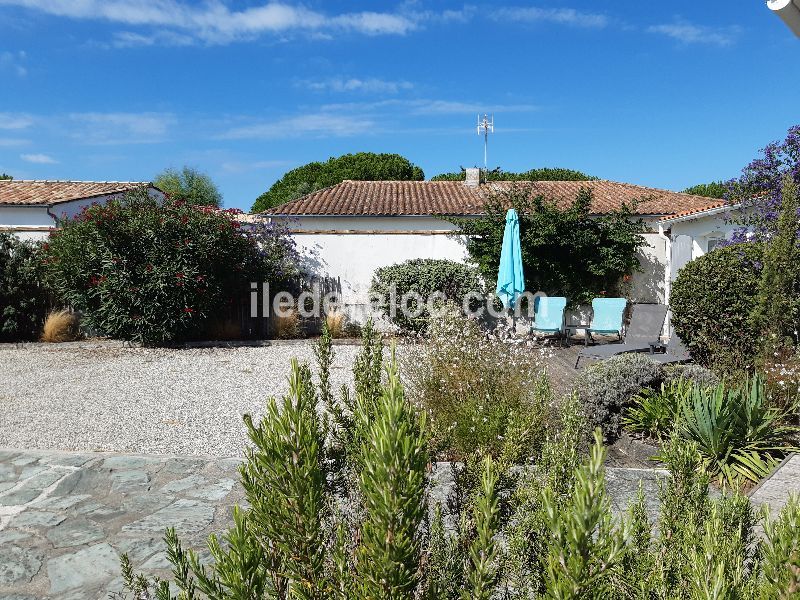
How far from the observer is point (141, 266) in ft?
38.7

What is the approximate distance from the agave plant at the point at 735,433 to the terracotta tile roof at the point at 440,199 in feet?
46.9

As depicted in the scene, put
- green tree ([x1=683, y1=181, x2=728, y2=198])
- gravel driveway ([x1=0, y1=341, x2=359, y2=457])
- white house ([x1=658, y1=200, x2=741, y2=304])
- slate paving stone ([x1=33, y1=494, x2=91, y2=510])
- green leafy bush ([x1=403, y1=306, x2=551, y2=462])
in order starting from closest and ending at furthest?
slate paving stone ([x1=33, y1=494, x2=91, y2=510])
green leafy bush ([x1=403, y1=306, x2=551, y2=462])
gravel driveway ([x1=0, y1=341, x2=359, y2=457])
white house ([x1=658, y1=200, x2=741, y2=304])
green tree ([x1=683, y1=181, x2=728, y2=198])

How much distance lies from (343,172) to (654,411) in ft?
112

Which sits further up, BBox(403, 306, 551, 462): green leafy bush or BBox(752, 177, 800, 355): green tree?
BBox(752, 177, 800, 355): green tree

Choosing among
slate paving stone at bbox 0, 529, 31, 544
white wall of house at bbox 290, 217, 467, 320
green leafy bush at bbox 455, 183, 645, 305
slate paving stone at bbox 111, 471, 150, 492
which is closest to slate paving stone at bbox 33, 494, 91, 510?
slate paving stone at bbox 111, 471, 150, 492

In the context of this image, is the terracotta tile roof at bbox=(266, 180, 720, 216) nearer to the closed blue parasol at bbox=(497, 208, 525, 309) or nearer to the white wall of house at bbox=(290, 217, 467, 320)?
the white wall of house at bbox=(290, 217, 467, 320)

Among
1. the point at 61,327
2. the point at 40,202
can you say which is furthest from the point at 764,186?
the point at 40,202

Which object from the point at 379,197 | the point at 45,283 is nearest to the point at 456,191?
the point at 379,197

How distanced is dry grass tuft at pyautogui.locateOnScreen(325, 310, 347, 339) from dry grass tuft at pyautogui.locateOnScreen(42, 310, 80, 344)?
5313 mm

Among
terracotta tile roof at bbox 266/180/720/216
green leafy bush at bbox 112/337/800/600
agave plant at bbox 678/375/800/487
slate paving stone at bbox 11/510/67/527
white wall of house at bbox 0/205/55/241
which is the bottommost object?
slate paving stone at bbox 11/510/67/527

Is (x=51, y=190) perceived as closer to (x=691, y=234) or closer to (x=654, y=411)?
(x=691, y=234)

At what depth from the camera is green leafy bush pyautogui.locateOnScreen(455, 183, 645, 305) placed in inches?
567

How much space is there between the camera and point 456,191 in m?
23.9

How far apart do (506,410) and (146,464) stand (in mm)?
3090
